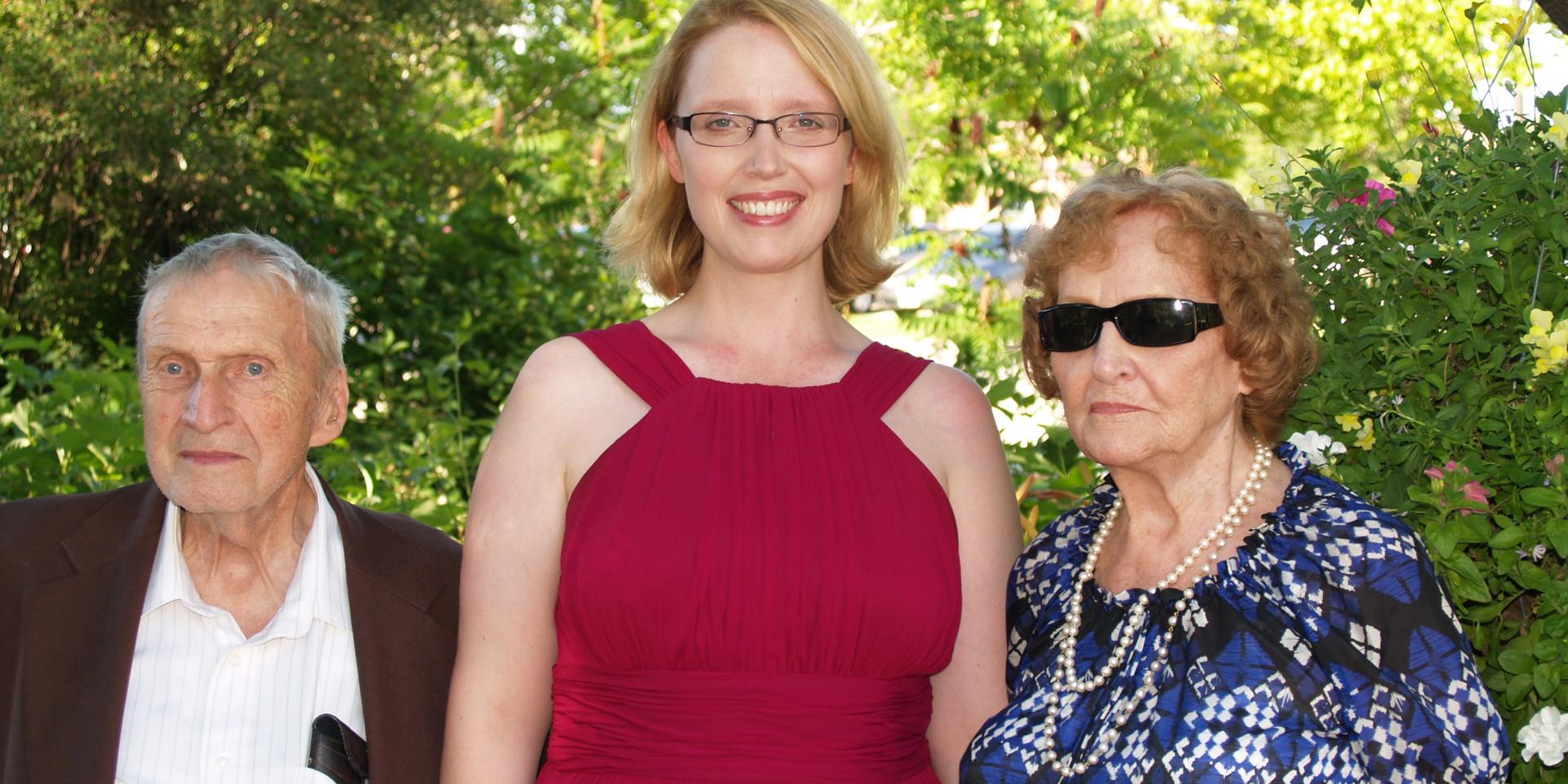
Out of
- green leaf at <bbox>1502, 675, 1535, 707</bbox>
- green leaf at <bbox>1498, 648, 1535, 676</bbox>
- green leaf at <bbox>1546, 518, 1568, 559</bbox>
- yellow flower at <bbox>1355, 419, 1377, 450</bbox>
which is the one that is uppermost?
yellow flower at <bbox>1355, 419, 1377, 450</bbox>

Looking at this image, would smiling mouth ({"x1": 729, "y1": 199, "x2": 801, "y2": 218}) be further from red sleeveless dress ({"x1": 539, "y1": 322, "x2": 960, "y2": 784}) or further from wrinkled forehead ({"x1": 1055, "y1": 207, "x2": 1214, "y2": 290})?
wrinkled forehead ({"x1": 1055, "y1": 207, "x2": 1214, "y2": 290})

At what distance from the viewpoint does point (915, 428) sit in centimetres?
276

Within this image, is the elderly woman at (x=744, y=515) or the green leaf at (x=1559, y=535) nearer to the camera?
the green leaf at (x=1559, y=535)

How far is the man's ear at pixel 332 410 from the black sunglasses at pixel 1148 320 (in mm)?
1507

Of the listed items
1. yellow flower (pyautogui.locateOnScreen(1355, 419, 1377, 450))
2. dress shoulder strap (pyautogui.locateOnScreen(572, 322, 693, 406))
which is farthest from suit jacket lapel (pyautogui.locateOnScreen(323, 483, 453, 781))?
yellow flower (pyautogui.locateOnScreen(1355, 419, 1377, 450))

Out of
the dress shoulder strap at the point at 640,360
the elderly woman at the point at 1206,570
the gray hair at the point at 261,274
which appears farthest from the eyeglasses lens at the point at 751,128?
the gray hair at the point at 261,274

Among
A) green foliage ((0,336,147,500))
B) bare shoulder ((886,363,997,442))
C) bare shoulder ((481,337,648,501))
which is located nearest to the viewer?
bare shoulder ((481,337,648,501))

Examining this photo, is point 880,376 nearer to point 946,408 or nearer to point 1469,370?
point 946,408

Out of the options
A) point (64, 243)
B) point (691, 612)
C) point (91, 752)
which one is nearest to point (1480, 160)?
point (691, 612)

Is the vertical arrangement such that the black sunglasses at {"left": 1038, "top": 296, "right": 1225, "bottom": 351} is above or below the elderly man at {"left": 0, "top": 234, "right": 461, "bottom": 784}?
above

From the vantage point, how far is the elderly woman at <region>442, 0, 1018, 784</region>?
2.51 metres

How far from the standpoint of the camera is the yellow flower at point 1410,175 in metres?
2.51

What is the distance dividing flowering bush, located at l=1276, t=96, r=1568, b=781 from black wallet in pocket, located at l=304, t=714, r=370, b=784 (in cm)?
182

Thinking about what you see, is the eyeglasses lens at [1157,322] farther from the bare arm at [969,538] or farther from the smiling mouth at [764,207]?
the smiling mouth at [764,207]
